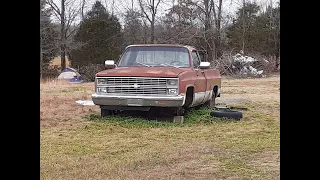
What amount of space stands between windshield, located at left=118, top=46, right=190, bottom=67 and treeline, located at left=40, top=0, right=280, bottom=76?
1986 cm

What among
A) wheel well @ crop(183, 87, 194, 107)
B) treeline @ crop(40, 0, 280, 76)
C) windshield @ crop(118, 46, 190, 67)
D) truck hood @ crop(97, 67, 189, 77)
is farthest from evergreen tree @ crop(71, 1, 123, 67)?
truck hood @ crop(97, 67, 189, 77)

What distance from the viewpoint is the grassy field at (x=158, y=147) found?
181 inches

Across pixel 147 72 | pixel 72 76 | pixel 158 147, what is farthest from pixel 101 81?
pixel 72 76

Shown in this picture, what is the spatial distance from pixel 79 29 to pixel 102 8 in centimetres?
243

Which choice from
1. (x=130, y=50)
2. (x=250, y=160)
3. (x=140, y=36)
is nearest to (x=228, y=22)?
(x=140, y=36)

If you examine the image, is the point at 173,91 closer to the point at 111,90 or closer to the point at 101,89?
the point at 111,90

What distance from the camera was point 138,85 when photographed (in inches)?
308

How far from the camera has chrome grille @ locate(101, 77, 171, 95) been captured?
7766mm

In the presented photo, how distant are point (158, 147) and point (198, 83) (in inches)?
121

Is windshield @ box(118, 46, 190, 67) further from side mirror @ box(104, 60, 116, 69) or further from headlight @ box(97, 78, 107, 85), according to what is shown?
headlight @ box(97, 78, 107, 85)
